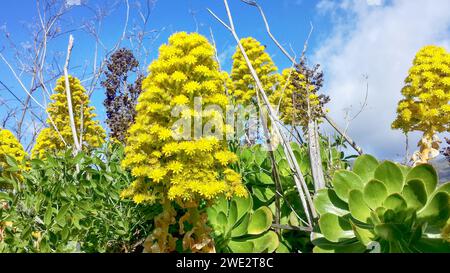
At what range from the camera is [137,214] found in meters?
2.39

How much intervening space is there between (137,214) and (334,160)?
148cm

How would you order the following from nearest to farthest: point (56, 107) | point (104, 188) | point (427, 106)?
point (104, 188) → point (427, 106) → point (56, 107)

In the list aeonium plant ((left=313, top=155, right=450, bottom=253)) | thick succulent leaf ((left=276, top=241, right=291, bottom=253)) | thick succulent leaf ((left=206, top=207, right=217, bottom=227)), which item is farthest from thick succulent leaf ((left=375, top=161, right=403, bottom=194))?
thick succulent leaf ((left=206, top=207, right=217, bottom=227))

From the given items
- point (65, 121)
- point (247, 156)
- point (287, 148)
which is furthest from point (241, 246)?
point (65, 121)

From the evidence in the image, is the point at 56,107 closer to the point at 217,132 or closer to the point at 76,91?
the point at 76,91

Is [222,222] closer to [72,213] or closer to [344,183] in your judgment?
[344,183]

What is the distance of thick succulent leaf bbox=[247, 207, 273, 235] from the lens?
2182 mm

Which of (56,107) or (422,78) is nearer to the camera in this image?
(422,78)

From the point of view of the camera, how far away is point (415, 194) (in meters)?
1.95

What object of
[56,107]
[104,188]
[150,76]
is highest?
[56,107]

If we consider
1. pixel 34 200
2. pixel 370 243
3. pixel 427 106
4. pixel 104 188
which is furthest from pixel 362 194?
pixel 427 106

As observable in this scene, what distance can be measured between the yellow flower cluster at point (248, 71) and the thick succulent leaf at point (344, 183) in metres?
4.66
